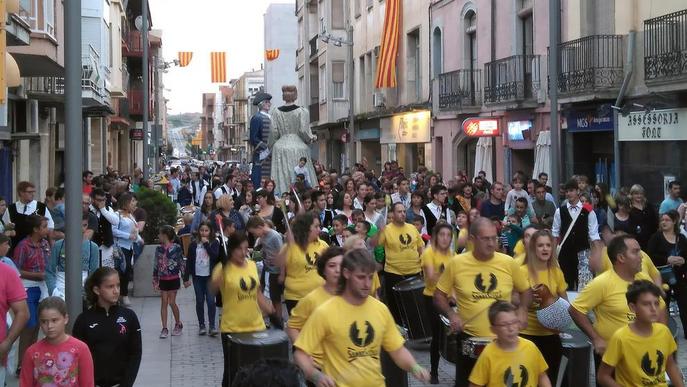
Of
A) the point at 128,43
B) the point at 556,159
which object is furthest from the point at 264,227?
the point at 128,43

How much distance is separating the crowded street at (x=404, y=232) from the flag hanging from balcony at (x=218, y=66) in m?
22.1

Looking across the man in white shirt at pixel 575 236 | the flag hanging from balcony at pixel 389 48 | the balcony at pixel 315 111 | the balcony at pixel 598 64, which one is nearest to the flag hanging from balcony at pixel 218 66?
the balcony at pixel 315 111

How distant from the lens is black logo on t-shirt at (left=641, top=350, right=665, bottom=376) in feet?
20.2

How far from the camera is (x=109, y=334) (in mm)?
6523

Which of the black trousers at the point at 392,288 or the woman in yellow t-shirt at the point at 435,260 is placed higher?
the woman in yellow t-shirt at the point at 435,260

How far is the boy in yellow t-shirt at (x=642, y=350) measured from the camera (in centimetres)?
616

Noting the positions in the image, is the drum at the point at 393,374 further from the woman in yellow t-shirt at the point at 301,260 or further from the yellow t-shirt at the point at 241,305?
the woman in yellow t-shirt at the point at 301,260

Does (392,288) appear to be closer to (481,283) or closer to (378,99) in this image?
(481,283)

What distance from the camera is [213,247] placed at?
477 inches

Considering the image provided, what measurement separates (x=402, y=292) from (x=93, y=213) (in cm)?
429

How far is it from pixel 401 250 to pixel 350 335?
222 inches

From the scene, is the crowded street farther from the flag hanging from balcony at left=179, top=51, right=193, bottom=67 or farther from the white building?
the white building

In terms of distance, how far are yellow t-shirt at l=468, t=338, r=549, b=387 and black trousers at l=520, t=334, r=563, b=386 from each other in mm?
1519

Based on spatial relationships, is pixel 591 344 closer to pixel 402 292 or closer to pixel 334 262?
pixel 334 262
